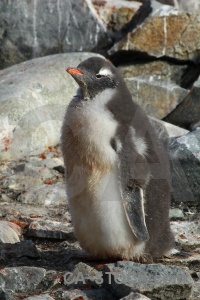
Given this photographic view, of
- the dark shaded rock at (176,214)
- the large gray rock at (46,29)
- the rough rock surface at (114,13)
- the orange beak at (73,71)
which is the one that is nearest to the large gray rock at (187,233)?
the dark shaded rock at (176,214)

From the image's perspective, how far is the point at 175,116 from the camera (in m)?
8.84

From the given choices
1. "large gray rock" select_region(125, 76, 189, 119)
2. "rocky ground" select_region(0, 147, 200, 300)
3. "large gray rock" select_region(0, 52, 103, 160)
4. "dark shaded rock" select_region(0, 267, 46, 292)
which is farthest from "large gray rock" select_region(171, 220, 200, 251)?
"large gray rock" select_region(125, 76, 189, 119)

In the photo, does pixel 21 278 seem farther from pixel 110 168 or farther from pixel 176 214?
pixel 176 214

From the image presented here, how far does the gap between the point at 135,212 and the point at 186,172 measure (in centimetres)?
192

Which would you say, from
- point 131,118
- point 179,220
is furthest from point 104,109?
point 179,220

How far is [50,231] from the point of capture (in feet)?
18.0

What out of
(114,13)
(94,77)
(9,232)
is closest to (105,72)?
(94,77)

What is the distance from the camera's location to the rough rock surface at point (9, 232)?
17.4ft

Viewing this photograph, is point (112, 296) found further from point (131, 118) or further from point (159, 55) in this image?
point (159, 55)

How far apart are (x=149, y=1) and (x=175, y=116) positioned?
1.92 meters

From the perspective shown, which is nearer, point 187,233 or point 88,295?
point 88,295

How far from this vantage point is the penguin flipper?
4.57 metres

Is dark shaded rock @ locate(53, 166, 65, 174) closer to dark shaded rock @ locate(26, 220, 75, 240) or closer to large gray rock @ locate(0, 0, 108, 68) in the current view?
dark shaded rock @ locate(26, 220, 75, 240)

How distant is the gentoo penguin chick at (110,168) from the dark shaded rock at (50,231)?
0.73 m
